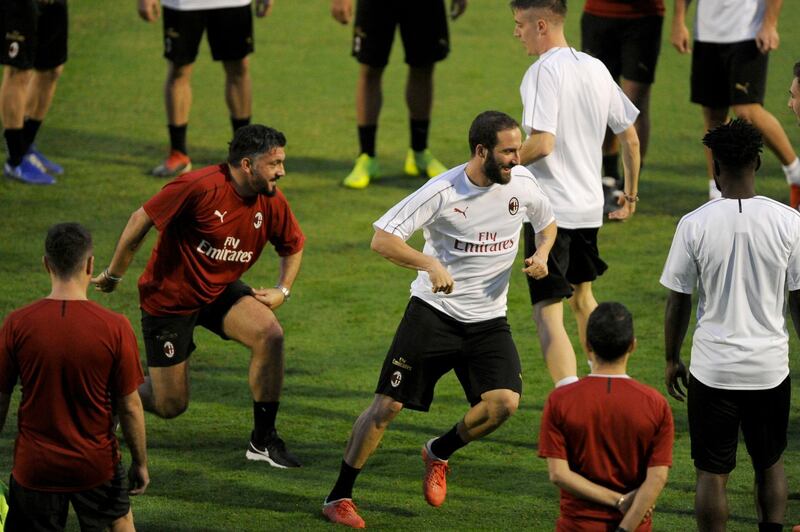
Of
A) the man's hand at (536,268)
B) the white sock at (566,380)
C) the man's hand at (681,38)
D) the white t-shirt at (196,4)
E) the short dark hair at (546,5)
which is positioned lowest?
the white sock at (566,380)

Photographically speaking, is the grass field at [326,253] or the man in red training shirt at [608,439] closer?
the man in red training shirt at [608,439]

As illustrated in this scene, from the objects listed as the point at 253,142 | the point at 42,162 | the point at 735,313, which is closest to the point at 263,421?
the point at 253,142

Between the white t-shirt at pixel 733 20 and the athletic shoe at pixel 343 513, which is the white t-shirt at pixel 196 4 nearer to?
the white t-shirt at pixel 733 20

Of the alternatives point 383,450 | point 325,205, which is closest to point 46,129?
point 325,205

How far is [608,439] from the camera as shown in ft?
14.4

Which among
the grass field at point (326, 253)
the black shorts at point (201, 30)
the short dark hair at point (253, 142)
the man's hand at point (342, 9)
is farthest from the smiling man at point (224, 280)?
the black shorts at point (201, 30)

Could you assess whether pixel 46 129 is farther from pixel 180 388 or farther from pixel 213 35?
pixel 180 388

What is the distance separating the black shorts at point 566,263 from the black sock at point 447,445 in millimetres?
966

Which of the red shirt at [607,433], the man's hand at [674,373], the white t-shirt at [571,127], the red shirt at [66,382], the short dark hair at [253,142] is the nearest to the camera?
the red shirt at [607,433]

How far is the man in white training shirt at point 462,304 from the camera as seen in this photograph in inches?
237

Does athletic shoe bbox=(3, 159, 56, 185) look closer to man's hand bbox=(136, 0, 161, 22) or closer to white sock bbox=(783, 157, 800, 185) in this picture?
man's hand bbox=(136, 0, 161, 22)

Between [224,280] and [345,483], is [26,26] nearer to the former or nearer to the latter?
[224,280]

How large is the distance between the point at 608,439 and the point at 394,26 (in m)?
7.12

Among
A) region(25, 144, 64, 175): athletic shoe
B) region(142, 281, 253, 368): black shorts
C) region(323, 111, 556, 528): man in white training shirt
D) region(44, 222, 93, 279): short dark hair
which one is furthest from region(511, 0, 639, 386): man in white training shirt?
region(25, 144, 64, 175): athletic shoe
